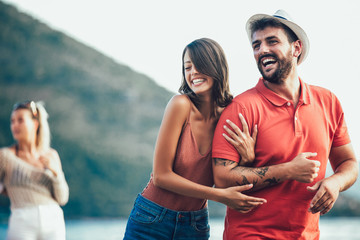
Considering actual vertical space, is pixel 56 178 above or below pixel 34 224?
above

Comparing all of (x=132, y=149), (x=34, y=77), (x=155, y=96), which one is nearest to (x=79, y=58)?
(x=34, y=77)

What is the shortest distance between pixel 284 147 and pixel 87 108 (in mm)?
12887

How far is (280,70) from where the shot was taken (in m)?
1.63

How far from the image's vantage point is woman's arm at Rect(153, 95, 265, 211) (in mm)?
1485

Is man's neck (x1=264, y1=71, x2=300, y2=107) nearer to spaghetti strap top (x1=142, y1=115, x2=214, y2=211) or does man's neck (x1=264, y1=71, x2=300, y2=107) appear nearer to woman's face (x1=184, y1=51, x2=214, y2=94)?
woman's face (x1=184, y1=51, x2=214, y2=94)

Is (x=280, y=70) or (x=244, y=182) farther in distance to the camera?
(x=280, y=70)

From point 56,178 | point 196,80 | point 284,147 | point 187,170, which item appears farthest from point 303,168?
point 56,178

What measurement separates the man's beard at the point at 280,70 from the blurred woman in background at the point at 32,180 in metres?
1.29

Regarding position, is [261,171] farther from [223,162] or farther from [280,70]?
[280,70]

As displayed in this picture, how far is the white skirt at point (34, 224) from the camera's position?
2.03m

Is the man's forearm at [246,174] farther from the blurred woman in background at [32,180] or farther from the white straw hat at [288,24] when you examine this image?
the blurred woman in background at [32,180]

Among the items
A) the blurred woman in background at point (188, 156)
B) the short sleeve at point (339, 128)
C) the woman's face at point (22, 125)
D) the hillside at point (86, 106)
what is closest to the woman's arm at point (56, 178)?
the woman's face at point (22, 125)

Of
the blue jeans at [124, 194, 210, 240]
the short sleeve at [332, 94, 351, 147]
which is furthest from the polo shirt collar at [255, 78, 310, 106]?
the blue jeans at [124, 194, 210, 240]

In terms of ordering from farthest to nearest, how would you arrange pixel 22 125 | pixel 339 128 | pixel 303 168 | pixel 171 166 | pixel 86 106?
1. pixel 86 106
2. pixel 22 125
3. pixel 339 128
4. pixel 171 166
5. pixel 303 168
